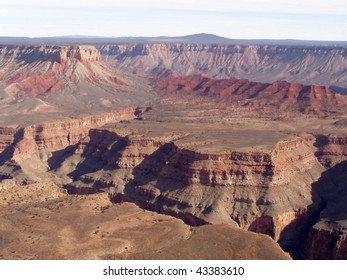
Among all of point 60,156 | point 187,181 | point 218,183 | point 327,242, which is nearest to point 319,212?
point 327,242

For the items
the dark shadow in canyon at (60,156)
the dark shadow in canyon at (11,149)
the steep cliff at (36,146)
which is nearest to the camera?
the steep cliff at (36,146)

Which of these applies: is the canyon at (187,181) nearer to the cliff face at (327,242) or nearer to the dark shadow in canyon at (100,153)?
the cliff face at (327,242)

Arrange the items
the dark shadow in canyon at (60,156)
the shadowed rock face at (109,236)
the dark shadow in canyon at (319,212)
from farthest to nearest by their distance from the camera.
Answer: the dark shadow in canyon at (60,156)
the dark shadow in canyon at (319,212)
the shadowed rock face at (109,236)

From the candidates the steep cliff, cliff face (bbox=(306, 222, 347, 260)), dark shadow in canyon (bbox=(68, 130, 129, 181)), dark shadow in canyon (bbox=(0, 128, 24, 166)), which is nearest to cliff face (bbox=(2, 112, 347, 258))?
cliff face (bbox=(306, 222, 347, 260))

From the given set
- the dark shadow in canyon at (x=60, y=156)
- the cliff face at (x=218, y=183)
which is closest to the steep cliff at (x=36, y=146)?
the dark shadow in canyon at (x=60, y=156)

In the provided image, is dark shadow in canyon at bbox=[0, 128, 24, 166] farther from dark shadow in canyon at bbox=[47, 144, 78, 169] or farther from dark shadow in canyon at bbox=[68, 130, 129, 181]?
dark shadow in canyon at bbox=[68, 130, 129, 181]

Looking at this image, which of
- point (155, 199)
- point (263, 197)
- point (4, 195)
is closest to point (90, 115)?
point (155, 199)

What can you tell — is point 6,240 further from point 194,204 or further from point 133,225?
point 194,204

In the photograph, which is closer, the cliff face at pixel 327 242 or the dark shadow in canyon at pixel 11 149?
the cliff face at pixel 327 242

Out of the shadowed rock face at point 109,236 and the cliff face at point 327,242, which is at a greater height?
the shadowed rock face at point 109,236
